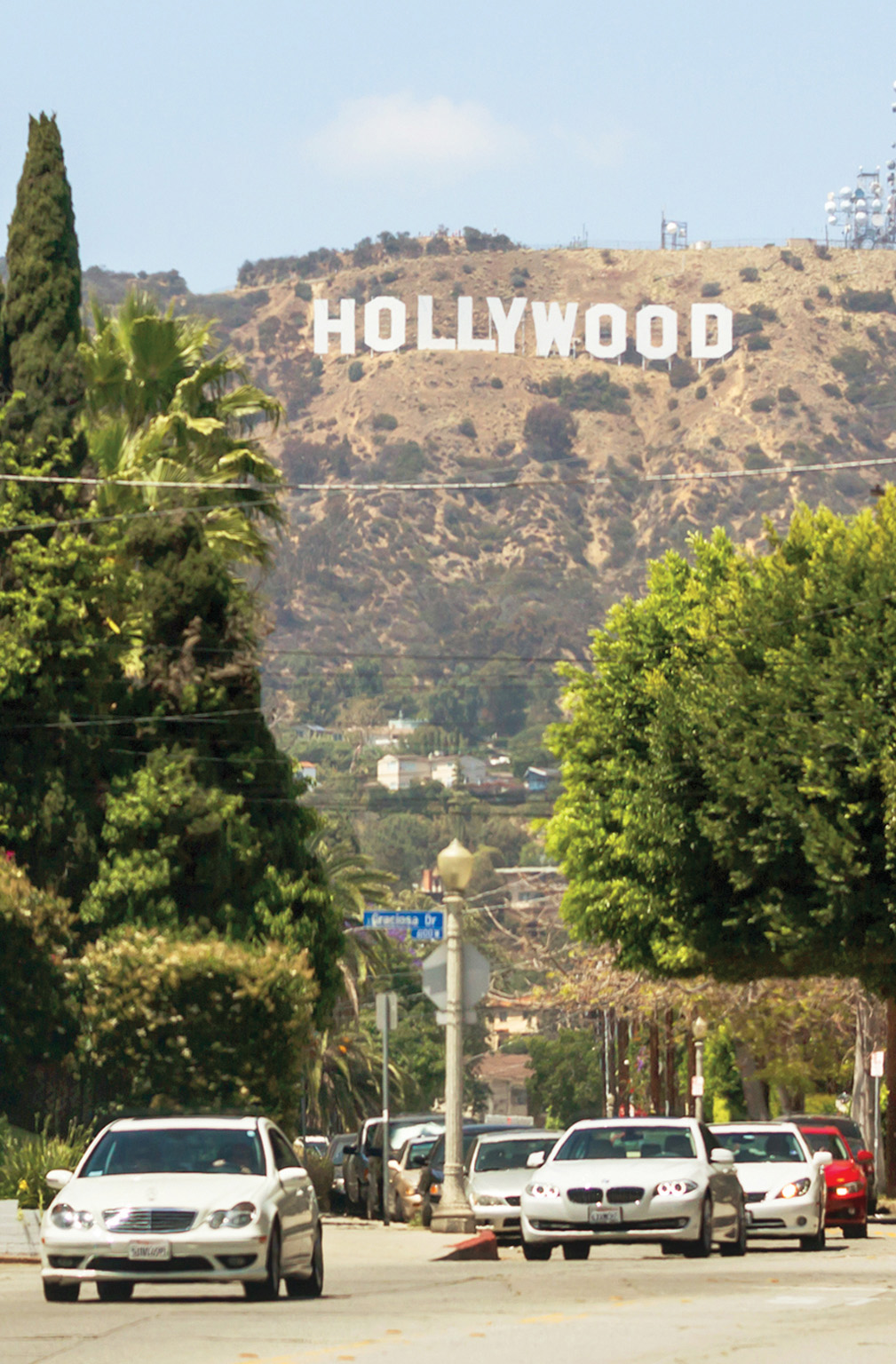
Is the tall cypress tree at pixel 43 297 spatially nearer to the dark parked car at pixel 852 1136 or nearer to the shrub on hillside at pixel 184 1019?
the shrub on hillside at pixel 184 1019

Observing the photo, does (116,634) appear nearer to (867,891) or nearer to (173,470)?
(173,470)

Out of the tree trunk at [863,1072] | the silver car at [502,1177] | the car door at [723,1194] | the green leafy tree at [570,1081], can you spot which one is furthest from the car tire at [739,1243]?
the green leafy tree at [570,1081]

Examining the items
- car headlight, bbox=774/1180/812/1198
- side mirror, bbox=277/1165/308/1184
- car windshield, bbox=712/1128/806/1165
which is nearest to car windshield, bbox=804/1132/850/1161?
car windshield, bbox=712/1128/806/1165

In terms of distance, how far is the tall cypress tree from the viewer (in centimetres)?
3055

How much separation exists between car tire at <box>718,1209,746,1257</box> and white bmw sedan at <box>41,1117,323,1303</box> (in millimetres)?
7387

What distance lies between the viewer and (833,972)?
119 ft

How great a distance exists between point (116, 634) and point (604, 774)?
12245 millimetres

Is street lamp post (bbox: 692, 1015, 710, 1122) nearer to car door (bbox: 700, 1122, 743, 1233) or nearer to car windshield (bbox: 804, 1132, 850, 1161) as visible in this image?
car windshield (bbox: 804, 1132, 850, 1161)

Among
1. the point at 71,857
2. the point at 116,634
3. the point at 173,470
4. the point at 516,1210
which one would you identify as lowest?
the point at 516,1210

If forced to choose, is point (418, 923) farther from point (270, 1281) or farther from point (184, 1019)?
point (270, 1281)

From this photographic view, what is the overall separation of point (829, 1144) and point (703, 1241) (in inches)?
417

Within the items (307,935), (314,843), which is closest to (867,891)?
(307,935)

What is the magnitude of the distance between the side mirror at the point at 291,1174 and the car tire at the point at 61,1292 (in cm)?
155

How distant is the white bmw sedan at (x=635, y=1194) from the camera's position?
821 inches
